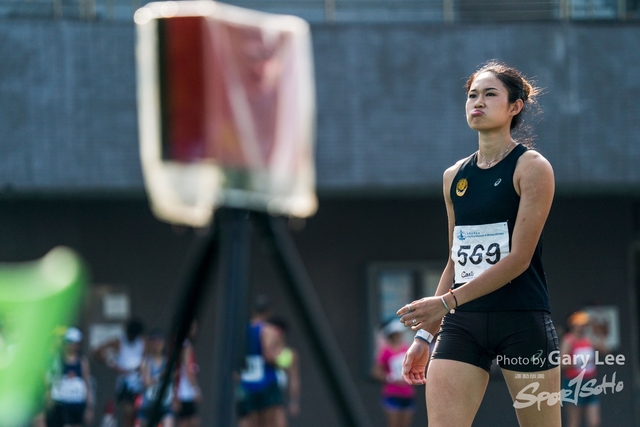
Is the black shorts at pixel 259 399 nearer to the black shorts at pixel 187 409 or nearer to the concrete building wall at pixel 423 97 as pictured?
the black shorts at pixel 187 409

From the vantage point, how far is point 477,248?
3.52m

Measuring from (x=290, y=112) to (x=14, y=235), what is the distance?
32.0 ft

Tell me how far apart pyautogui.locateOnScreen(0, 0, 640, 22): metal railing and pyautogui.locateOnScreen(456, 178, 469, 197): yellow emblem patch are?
9.42 m

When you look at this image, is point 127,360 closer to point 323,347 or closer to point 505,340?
point 323,347

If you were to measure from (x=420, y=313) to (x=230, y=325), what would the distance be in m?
0.79

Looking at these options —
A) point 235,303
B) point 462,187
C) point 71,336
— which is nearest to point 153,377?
point 71,336

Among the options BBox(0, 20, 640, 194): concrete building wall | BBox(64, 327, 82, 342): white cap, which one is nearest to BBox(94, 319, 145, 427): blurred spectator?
BBox(64, 327, 82, 342): white cap

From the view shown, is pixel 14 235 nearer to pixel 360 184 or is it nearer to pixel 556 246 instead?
pixel 360 184

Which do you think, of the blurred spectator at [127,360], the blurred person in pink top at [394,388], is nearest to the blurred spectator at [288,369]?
the blurred person in pink top at [394,388]

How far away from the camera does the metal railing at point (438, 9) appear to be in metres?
12.7

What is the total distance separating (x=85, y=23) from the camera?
12.2m

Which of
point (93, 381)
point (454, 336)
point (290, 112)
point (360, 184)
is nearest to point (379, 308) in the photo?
point (360, 184)

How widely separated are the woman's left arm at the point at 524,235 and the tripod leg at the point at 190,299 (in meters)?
1.13

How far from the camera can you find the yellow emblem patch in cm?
362
